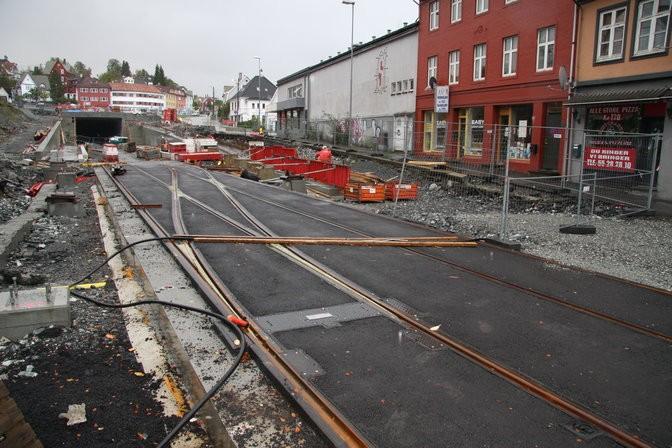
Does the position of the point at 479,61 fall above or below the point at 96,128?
above

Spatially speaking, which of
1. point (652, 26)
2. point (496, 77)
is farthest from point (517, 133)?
point (652, 26)

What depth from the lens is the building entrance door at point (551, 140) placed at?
871 inches

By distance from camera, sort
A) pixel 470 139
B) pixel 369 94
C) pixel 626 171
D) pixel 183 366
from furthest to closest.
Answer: pixel 369 94 < pixel 470 139 < pixel 626 171 < pixel 183 366

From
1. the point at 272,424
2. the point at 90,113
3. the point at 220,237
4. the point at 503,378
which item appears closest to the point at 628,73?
the point at 220,237

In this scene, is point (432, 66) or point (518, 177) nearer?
point (518, 177)

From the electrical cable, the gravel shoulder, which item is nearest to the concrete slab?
the electrical cable

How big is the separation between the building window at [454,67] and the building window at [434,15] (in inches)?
97.6

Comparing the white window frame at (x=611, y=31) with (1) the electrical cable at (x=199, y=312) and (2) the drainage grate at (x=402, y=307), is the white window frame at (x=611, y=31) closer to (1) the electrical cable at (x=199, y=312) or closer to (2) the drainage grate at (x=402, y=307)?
(2) the drainage grate at (x=402, y=307)

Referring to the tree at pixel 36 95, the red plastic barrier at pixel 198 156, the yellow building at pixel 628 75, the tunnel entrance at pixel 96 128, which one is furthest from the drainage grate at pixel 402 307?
the tree at pixel 36 95

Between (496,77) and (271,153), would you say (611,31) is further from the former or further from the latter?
(271,153)

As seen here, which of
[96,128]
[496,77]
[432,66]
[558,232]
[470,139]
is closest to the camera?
[558,232]

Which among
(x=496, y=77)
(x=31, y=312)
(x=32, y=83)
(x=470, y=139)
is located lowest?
(x=31, y=312)

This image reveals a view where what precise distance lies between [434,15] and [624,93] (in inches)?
634

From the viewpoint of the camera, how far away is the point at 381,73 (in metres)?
39.0
